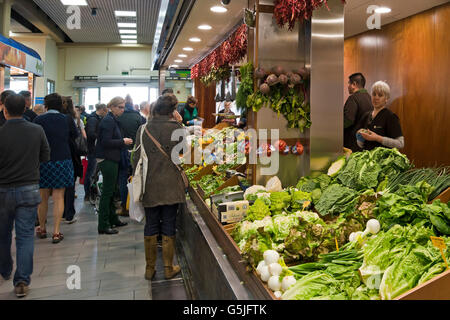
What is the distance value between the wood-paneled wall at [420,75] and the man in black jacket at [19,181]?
5.32m

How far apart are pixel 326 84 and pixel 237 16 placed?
2561 millimetres

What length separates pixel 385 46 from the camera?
21.4 feet

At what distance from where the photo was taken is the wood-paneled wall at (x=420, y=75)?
17.8 ft

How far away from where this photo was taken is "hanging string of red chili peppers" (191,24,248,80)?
5.79 metres

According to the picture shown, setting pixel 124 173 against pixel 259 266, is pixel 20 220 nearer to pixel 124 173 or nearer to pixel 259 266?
pixel 259 266

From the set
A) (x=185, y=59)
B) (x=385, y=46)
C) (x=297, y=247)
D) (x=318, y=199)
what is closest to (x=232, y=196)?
(x=318, y=199)

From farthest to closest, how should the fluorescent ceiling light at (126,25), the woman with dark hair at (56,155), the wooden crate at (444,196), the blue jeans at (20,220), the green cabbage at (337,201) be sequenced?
1. the fluorescent ceiling light at (126,25)
2. the woman with dark hair at (56,155)
3. the blue jeans at (20,220)
4. the green cabbage at (337,201)
5. the wooden crate at (444,196)

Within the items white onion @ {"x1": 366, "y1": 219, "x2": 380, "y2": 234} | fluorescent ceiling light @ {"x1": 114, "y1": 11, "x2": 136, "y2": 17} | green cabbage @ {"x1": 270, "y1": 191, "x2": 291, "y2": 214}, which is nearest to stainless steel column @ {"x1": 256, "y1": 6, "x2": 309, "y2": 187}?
green cabbage @ {"x1": 270, "y1": 191, "x2": 291, "y2": 214}

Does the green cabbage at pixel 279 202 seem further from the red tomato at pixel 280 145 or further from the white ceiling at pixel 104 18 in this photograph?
the white ceiling at pixel 104 18

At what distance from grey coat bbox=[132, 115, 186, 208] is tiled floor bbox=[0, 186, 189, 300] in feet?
2.65

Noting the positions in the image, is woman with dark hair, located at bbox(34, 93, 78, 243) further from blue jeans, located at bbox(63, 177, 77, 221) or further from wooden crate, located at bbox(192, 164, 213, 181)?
wooden crate, located at bbox(192, 164, 213, 181)

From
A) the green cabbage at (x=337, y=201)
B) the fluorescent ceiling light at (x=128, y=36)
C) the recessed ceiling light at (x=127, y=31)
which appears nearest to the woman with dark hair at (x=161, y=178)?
the green cabbage at (x=337, y=201)

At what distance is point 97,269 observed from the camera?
13.1 feet

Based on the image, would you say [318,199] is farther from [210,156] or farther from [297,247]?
[210,156]
